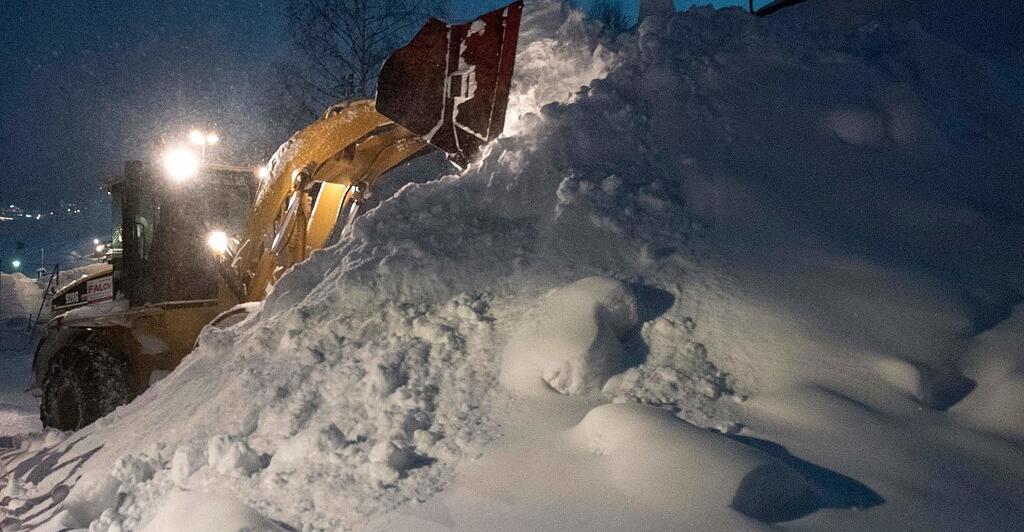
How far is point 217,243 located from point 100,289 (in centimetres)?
144

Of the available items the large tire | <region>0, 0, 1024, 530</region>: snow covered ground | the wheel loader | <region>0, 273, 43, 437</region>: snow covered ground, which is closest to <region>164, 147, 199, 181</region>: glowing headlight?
the wheel loader

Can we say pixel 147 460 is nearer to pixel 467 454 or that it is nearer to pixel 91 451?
pixel 91 451

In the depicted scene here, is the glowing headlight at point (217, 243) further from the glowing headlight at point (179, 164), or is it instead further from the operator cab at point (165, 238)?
the glowing headlight at point (179, 164)

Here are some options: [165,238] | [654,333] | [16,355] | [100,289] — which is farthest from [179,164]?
[16,355]

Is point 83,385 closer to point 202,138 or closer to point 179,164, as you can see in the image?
point 179,164

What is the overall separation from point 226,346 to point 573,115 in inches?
99.8

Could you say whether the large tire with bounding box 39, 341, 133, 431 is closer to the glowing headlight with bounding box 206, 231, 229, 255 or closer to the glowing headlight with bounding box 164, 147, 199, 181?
the glowing headlight with bounding box 206, 231, 229, 255

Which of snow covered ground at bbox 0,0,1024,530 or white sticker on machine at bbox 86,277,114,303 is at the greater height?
white sticker on machine at bbox 86,277,114,303

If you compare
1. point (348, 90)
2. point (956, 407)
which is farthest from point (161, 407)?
point (348, 90)

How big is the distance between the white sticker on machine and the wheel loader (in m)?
0.01

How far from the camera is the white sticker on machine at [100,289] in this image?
21.6 ft

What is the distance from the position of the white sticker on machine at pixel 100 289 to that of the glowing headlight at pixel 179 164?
123cm

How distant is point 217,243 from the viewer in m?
6.35

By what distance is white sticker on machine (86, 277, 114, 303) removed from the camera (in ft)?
21.6
